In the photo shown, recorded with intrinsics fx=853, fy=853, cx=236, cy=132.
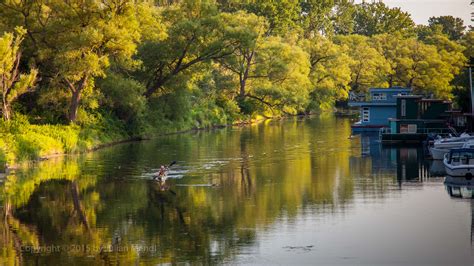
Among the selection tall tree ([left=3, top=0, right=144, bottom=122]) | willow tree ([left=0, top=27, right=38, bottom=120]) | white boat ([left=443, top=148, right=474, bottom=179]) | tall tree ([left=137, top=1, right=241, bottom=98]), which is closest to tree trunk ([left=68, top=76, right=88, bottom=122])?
tall tree ([left=3, top=0, right=144, bottom=122])

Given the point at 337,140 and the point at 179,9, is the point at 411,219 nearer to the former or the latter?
the point at 337,140

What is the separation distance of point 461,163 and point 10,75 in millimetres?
32036

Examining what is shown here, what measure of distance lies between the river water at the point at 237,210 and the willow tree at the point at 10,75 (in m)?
6.32

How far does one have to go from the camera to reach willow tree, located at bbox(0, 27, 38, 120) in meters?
58.2

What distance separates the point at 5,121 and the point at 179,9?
25537mm

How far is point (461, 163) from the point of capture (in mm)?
49938

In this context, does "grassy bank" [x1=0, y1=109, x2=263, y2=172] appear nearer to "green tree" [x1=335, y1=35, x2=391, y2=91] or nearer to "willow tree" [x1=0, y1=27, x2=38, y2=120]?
"willow tree" [x1=0, y1=27, x2=38, y2=120]

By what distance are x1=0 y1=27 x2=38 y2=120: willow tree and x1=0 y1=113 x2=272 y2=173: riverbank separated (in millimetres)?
1831

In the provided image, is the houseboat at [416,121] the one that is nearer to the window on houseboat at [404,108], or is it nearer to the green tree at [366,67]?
the window on houseboat at [404,108]

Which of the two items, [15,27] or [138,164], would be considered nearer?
[138,164]

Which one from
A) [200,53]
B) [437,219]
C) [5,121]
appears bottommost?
[437,219]

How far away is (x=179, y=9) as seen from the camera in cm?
8106

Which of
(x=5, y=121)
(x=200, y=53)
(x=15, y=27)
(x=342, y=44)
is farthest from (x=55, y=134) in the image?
(x=342, y=44)

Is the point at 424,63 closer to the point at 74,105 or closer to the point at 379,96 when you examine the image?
the point at 379,96
